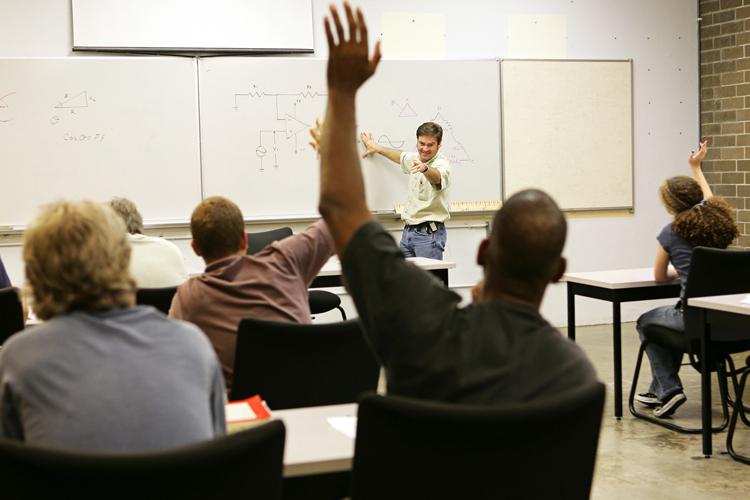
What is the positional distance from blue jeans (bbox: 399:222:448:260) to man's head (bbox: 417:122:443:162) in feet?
1.70

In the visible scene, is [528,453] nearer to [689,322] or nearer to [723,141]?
[689,322]

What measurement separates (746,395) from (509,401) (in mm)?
4139

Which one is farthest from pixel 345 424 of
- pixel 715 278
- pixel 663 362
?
pixel 663 362

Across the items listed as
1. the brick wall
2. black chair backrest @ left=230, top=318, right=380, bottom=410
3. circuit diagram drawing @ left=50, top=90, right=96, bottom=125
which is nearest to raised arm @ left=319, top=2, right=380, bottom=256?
black chair backrest @ left=230, top=318, right=380, bottom=410

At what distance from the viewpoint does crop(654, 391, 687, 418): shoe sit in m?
4.54

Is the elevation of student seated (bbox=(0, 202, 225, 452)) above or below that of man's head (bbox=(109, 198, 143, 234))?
below

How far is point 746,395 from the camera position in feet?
16.5

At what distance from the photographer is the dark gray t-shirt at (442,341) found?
1399mm

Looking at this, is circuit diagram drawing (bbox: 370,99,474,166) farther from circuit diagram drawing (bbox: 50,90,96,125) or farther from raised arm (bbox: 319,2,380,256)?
raised arm (bbox: 319,2,380,256)

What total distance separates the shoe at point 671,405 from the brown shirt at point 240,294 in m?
2.50

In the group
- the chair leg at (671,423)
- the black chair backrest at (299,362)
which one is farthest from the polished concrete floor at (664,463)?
the black chair backrest at (299,362)

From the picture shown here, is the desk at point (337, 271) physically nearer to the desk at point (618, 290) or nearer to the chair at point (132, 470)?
the desk at point (618, 290)

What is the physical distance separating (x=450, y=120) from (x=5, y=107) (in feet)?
10.3

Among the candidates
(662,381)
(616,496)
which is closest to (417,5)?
(662,381)
